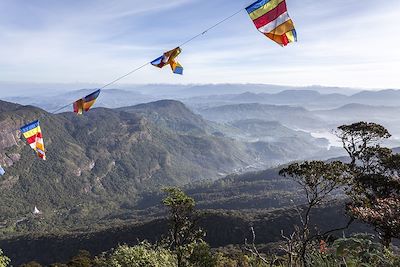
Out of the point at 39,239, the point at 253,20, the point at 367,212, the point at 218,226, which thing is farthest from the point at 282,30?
the point at 39,239

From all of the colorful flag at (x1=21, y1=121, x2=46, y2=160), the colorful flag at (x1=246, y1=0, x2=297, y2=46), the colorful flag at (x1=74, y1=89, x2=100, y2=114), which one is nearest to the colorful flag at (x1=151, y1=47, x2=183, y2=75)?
the colorful flag at (x1=74, y1=89, x2=100, y2=114)

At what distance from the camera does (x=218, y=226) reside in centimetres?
13900

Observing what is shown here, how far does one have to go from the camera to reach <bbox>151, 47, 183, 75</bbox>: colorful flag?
27094mm

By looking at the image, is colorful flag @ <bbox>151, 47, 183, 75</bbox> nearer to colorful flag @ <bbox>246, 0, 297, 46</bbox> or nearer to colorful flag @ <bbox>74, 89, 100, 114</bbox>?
colorful flag @ <bbox>74, 89, 100, 114</bbox>

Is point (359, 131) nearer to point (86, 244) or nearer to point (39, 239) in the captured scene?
point (86, 244)

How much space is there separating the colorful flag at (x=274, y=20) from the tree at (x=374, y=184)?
9046mm

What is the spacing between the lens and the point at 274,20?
17375 mm

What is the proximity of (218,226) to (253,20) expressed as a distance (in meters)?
128

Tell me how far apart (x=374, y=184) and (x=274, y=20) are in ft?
61.3

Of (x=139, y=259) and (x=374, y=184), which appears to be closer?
(x=374, y=184)

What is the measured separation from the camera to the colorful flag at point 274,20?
679 inches

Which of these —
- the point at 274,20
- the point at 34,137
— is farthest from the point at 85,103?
the point at 274,20

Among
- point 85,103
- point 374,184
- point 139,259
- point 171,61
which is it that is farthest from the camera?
point 139,259

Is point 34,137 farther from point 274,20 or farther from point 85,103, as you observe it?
point 274,20
